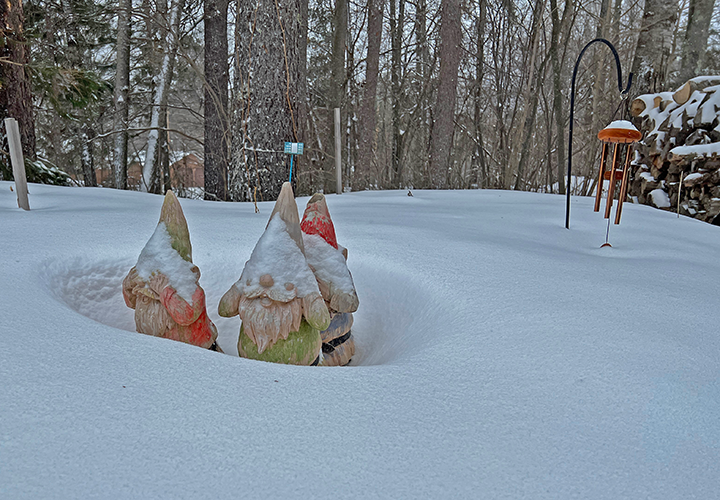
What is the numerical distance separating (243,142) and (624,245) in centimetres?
280

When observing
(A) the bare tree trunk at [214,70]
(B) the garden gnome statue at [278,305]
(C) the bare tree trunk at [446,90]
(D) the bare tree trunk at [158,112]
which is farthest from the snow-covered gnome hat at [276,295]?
(D) the bare tree trunk at [158,112]

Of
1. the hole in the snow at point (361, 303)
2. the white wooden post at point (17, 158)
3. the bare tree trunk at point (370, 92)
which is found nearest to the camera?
the hole in the snow at point (361, 303)

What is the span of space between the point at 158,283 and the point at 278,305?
1.11ft

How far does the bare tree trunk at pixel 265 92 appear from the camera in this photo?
3510 millimetres

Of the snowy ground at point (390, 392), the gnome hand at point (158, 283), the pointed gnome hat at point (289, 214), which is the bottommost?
the snowy ground at point (390, 392)

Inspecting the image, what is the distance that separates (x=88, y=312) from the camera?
1.44 meters

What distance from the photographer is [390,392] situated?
3.02 feet

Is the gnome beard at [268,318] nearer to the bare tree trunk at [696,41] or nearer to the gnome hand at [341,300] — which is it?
the gnome hand at [341,300]

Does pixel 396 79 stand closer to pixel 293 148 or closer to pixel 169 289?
pixel 293 148

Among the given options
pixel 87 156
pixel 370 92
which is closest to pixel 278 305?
pixel 370 92

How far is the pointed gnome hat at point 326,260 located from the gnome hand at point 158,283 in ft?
1.34

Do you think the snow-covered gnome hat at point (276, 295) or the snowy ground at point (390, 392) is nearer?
the snowy ground at point (390, 392)

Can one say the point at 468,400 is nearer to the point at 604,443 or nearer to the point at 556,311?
the point at 604,443

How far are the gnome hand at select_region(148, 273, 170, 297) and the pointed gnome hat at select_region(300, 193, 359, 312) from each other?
41 cm
